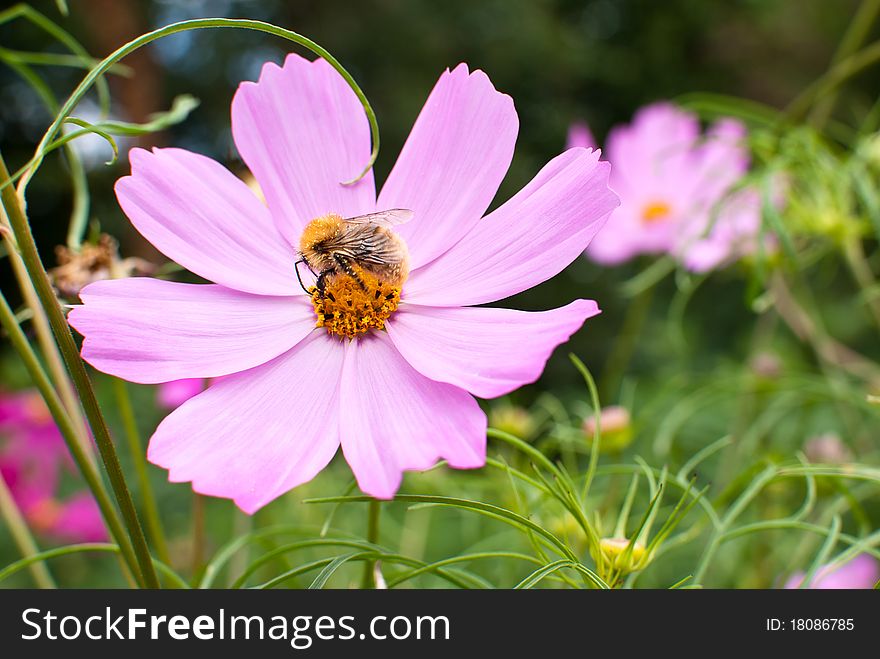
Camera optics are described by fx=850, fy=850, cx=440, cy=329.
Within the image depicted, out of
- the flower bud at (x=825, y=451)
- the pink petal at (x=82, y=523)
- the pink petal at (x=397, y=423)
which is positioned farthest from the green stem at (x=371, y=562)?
A: the pink petal at (x=82, y=523)

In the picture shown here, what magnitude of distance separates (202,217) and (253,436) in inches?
2.9

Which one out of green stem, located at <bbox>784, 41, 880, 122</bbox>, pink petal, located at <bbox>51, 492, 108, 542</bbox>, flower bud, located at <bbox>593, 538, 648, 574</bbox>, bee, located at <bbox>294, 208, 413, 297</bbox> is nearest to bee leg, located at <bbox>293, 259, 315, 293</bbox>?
bee, located at <bbox>294, 208, 413, 297</bbox>

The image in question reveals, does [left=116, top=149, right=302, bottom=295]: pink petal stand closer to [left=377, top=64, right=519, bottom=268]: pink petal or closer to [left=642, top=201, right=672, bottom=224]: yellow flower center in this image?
[left=377, top=64, right=519, bottom=268]: pink petal

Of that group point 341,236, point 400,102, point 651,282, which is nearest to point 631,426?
point 651,282

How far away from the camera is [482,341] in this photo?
240mm

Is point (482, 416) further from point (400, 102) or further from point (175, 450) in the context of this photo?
point (400, 102)

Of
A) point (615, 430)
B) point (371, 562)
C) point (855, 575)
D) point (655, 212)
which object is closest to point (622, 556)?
point (371, 562)

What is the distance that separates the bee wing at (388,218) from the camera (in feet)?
0.88

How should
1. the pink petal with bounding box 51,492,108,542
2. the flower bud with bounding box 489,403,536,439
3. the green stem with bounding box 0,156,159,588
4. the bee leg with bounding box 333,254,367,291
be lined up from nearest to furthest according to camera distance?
the green stem with bounding box 0,156,159,588 < the bee leg with bounding box 333,254,367,291 < the flower bud with bounding box 489,403,536,439 < the pink petal with bounding box 51,492,108,542

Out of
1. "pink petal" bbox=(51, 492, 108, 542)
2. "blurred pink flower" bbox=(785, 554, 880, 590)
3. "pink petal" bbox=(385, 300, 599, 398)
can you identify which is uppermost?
"pink petal" bbox=(51, 492, 108, 542)

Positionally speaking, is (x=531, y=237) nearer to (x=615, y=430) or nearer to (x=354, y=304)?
(x=354, y=304)

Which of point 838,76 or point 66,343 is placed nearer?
point 66,343

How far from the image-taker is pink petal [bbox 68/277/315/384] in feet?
0.72
